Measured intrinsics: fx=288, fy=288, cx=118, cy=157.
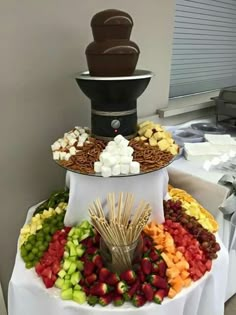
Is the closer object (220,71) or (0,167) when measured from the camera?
(0,167)

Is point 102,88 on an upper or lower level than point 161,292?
upper

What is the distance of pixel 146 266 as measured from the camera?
74 centimetres

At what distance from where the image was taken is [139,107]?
1.51 meters

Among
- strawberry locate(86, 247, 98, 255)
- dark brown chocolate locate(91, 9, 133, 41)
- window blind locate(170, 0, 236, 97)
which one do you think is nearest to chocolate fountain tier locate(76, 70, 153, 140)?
dark brown chocolate locate(91, 9, 133, 41)

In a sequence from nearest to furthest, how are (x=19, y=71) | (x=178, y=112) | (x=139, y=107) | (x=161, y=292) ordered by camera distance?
(x=161, y=292) < (x=19, y=71) < (x=139, y=107) < (x=178, y=112)

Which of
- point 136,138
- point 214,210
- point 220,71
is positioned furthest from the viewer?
point 220,71

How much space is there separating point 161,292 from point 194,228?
271 millimetres

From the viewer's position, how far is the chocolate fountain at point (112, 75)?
75 centimetres

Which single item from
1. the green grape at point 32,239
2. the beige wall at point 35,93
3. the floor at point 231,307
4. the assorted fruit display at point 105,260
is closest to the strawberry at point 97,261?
the assorted fruit display at point 105,260

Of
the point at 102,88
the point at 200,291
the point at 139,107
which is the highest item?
the point at 102,88

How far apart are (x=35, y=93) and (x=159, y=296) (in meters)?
0.79

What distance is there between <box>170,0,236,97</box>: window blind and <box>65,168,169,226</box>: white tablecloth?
1.17 meters

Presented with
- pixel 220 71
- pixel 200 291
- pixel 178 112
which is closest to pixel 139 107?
pixel 178 112

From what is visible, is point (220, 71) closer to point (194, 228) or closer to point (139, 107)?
point (139, 107)
